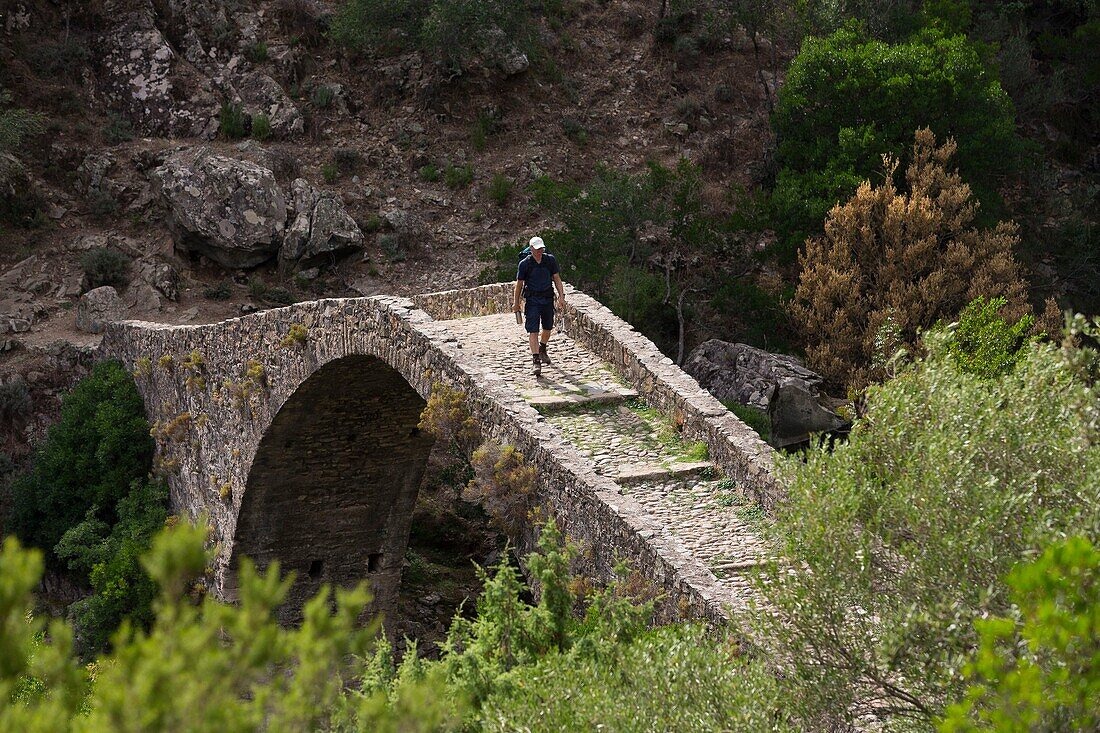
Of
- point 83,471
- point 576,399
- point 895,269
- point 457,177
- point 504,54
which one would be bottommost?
point 83,471

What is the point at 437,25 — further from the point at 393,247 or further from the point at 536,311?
the point at 536,311

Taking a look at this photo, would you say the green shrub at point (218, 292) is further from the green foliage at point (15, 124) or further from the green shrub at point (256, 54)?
the green shrub at point (256, 54)

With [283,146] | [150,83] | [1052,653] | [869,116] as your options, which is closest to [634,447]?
[1052,653]

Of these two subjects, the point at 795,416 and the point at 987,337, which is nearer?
the point at 987,337

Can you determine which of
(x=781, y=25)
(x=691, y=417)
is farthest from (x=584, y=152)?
(x=691, y=417)

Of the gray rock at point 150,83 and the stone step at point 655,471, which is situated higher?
the gray rock at point 150,83

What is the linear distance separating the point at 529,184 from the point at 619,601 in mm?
22617

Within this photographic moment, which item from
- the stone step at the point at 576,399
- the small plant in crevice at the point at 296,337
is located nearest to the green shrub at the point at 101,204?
the small plant in crevice at the point at 296,337

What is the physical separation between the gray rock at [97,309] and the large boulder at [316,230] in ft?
13.3

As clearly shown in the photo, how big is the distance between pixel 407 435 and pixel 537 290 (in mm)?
6395

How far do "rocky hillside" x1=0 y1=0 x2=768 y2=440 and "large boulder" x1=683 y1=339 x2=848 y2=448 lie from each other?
24.0 feet

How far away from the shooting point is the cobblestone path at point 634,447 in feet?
36.7

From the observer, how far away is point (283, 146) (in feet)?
103

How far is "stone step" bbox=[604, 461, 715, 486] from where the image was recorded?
12.3 m
